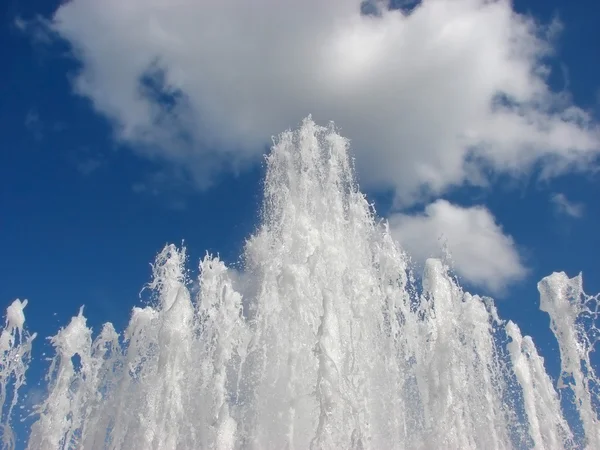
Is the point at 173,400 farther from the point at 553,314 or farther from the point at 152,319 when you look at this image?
the point at 553,314

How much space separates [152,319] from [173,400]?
796cm

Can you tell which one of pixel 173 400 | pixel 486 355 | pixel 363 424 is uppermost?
pixel 486 355

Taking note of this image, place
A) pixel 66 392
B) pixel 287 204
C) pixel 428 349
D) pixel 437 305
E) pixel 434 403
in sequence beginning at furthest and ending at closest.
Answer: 1. pixel 66 392
2. pixel 287 204
3. pixel 437 305
4. pixel 428 349
5. pixel 434 403

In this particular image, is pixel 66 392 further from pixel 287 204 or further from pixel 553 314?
pixel 553 314

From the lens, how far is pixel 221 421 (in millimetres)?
27391

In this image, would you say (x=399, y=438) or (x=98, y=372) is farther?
(x=98, y=372)

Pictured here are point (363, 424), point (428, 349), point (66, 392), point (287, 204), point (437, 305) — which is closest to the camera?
point (363, 424)

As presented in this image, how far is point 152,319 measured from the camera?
35.2 metres

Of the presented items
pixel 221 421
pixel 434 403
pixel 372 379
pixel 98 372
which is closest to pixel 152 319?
pixel 98 372

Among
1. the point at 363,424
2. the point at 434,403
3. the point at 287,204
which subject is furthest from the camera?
the point at 287,204

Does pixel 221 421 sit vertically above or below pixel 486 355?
below

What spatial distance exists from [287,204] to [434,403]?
13941 millimetres

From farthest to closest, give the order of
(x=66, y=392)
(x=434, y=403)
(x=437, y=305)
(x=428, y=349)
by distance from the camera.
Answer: (x=66, y=392), (x=437, y=305), (x=428, y=349), (x=434, y=403)

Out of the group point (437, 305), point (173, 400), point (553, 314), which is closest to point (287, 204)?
point (437, 305)
